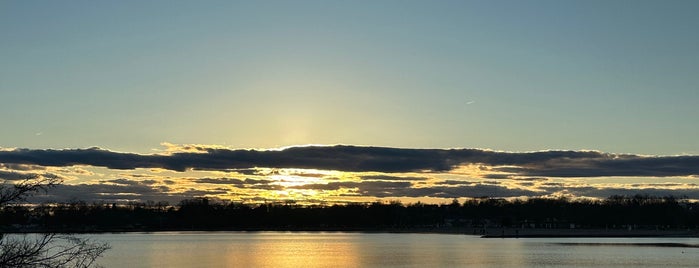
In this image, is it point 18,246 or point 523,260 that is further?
point 523,260

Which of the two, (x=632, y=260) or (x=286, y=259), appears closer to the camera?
(x=632, y=260)

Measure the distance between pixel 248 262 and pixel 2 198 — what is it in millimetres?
80181

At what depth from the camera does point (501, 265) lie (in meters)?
84.2

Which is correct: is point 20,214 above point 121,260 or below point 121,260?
above

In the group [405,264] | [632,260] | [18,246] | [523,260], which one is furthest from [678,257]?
[18,246]

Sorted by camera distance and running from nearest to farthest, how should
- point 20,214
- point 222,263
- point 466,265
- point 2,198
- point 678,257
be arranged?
point 2,198, point 20,214, point 466,265, point 222,263, point 678,257

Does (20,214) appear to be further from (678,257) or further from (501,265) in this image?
(678,257)

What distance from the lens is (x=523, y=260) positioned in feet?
304

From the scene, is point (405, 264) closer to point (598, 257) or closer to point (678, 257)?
point (598, 257)

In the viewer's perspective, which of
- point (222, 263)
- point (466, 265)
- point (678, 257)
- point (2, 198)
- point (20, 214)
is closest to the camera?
point (2, 198)

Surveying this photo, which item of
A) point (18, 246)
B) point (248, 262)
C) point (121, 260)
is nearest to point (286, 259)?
point (248, 262)

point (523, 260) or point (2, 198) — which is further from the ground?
point (2, 198)

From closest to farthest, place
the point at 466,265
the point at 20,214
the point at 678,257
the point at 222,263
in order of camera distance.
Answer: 1. the point at 20,214
2. the point at 466,265
3. the point at 222,263
4. the point at 678,257

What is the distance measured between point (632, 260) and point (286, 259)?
3931 centimetres
